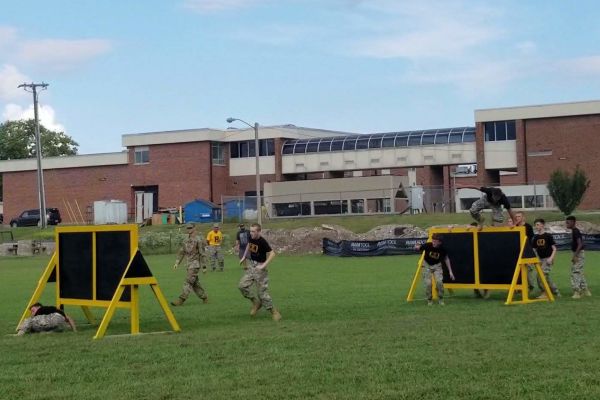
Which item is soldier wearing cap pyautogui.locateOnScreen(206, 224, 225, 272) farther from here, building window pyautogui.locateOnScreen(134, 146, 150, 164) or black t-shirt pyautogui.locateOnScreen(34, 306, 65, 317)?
building window pyautogui.locateOnScreen(134, 146, 150, 164)

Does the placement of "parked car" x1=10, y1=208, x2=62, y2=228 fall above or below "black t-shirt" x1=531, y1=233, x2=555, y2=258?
above

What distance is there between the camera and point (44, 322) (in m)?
15.1

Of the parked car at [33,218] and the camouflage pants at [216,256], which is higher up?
the parked car at [33,218]

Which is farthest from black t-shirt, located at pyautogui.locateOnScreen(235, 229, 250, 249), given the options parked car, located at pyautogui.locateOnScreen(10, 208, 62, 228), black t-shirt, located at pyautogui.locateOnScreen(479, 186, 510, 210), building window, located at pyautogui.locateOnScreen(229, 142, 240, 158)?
parked car, located at pyautogui.locateOnScreen(10, 208, 62, 228)

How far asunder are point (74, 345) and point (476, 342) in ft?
19.3

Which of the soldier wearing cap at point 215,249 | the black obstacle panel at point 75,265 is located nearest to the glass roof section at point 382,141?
the soldier wearing cap at point 215,249

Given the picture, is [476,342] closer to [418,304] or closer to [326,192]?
[418,304]

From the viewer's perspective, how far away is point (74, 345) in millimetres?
13320

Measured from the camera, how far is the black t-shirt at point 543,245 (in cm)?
1947

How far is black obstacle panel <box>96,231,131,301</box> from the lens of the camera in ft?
50.3

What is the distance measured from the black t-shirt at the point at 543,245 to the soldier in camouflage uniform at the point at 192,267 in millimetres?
7531

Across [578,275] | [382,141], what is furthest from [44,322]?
[382,141]

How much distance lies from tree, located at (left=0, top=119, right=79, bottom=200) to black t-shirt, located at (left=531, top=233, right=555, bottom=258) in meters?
120

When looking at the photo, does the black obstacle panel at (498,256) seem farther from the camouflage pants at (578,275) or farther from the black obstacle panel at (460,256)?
the camouflage pants at (578,275)
